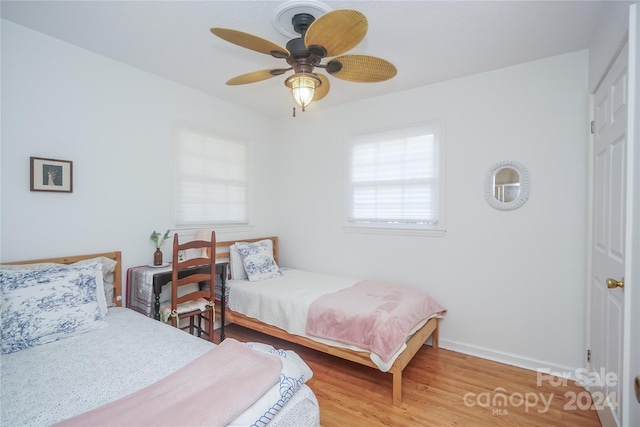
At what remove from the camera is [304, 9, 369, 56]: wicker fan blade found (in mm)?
1260

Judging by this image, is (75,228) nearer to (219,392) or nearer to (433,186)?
(219,392)

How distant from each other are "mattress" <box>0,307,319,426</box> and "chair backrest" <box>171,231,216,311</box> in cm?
58

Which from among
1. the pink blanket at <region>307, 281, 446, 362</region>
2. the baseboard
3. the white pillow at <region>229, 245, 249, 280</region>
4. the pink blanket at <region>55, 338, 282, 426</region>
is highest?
the white pillow at <region>229, 245, 249, 280</region>

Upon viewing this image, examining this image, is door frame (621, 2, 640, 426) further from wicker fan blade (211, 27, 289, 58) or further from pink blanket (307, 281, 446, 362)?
wicker fan blade (211, 27, 289, 58)

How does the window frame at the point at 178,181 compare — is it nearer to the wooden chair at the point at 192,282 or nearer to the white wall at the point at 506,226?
the wooden chair at the point at 192,282

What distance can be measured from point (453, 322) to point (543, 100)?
2.14m

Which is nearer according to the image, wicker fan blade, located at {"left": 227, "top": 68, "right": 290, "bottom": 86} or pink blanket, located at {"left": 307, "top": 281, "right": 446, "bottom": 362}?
wicker fan blade, located at {"left": 227, "top": 68, "right": 290, "bottom": 86}

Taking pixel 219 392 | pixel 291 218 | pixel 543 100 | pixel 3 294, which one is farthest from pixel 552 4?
pixel 3 294

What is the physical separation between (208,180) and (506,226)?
3.07 meters

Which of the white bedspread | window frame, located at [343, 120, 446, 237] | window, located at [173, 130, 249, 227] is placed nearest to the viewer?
the white bedspread

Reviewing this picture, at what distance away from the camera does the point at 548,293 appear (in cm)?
244

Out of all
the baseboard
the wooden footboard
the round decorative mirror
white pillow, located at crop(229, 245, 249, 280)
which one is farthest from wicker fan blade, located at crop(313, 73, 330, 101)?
the baseboard

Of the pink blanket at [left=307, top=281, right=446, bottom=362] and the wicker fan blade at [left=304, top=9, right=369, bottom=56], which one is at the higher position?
the wicker fan blade at [left=304, top=9, right=369, bottom=56]

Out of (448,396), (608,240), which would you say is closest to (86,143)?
Answer: (448,396)
